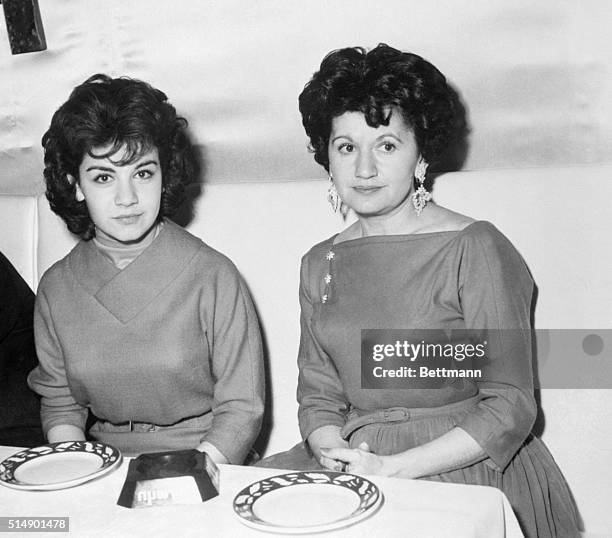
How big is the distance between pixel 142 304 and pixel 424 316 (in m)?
0.57

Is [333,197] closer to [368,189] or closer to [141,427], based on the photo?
[368,189]

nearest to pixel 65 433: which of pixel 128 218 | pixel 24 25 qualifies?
pixel 128 218

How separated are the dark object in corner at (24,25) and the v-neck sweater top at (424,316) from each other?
3.53ft

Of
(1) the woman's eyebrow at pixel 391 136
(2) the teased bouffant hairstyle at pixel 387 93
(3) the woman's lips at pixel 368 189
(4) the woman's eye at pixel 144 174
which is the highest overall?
(2) the teased bouffant hairstyle at pixel 387 93

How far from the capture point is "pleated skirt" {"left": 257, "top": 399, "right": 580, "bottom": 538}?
160 cm

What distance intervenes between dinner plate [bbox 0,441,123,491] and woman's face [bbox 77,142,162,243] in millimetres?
536

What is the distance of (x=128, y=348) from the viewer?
5.71ft

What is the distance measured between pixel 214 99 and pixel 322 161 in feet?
1.67

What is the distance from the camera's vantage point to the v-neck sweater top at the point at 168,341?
1.74 meters

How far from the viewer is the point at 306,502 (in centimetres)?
109

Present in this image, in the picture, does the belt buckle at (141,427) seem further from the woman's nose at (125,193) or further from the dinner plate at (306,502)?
the dinner plate at (306,502)

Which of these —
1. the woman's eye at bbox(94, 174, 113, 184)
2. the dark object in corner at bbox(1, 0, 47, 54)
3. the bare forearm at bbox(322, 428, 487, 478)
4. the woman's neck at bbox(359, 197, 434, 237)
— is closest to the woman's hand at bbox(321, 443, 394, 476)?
the bare forearm at bbox(322, 428, 487, 478)

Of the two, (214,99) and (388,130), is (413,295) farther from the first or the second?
(214,99)

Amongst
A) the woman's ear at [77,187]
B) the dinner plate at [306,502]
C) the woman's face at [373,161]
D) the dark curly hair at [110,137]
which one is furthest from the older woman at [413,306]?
the woman's ear at [77,187]
